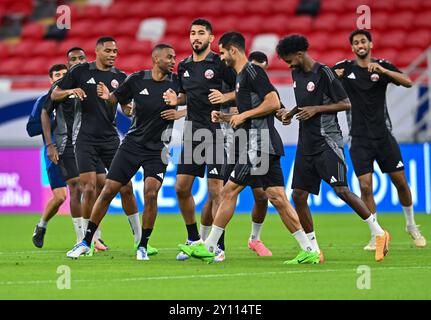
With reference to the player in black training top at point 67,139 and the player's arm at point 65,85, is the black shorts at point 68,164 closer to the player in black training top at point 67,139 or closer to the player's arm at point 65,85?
the player in black training top at point 67,139

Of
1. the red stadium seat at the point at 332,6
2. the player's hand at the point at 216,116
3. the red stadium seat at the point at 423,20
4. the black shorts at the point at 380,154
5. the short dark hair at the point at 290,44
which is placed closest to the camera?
the short dark hair at the point at 290,44

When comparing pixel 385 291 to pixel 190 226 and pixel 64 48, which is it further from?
pixel 64 48

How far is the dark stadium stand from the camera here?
26625mm

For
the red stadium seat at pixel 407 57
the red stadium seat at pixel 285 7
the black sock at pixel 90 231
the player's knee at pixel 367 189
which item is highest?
the red stadium seat at pixel 285 7

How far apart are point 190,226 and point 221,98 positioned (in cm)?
185

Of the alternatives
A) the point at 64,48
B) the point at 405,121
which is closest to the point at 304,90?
the point at 405,121

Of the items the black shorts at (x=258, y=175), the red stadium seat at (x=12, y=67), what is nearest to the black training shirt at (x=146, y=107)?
the black shorts at (x=258, y=175)

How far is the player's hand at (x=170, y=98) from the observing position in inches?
506

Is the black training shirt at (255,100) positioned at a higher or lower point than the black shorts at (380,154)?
higher

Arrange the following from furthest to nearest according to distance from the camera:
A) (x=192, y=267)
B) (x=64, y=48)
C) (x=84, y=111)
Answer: (x=64, y=48), (x=84, y=111), (x=192, y=267)

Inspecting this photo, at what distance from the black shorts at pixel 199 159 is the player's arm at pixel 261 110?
3.97 feet

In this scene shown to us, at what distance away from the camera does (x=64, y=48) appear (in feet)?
96.1

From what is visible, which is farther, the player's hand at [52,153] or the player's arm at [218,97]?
the player's hand at [52,153]
